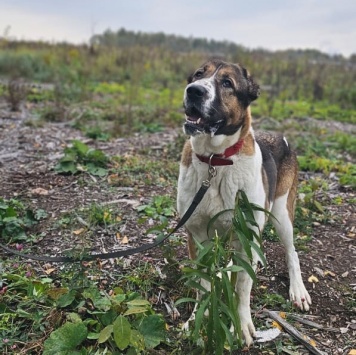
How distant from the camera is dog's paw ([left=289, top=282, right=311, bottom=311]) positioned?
3459 mm

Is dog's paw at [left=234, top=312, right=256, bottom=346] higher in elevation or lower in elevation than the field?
lower

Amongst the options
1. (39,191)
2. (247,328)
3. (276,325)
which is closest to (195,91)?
(247,328)

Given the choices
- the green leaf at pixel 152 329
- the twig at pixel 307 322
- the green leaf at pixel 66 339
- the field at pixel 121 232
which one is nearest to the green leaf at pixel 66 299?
the field at pixel 121 232

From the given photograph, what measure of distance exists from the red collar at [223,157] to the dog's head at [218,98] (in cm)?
10

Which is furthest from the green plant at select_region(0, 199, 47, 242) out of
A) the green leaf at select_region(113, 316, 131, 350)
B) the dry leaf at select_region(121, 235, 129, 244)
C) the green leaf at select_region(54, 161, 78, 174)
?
the green leaf at select_region(113, 316, 131, 350)

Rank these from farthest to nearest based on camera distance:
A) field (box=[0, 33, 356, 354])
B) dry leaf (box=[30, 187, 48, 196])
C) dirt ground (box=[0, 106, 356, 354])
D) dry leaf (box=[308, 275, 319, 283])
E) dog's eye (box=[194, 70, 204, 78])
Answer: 1. dry leaf (box=[30, 187, 48, 196])
2. dry leaf (box=[308, 275, 319, 283])
3. dirt ground (box=[0, 106, 356, 354])
4. dog's eye (box=[194, 70, 204, 78])
5. field (box=[0, 33, 356, 354])

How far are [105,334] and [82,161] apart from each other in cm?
320

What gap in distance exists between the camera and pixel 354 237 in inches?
177

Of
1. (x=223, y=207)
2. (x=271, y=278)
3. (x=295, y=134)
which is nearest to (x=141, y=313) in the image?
(x=223, y=207)

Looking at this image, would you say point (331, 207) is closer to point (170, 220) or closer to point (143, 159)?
point (170, 220)

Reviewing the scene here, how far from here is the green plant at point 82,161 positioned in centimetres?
524

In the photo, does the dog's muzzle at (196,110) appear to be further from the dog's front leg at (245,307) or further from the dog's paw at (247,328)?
the dog's paw at (247,328)

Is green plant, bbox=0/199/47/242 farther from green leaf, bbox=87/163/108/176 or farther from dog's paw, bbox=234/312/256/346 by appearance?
dog's paw, bbox=234/312/256/346

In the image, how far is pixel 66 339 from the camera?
101 inches
